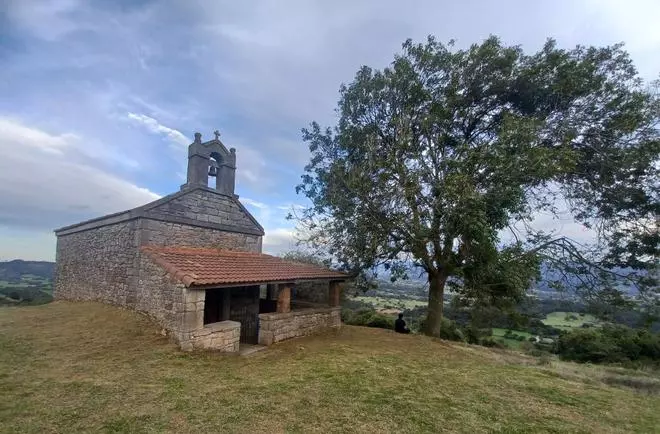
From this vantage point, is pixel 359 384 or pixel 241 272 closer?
pixel 359 384

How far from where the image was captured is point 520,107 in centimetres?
1234

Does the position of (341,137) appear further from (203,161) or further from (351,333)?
(351,333)

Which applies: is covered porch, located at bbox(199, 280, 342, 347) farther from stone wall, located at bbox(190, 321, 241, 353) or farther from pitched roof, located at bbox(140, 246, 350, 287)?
pitched roof, located at bbox(140, 246, 350, 287)

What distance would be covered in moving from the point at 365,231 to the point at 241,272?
14.5ft

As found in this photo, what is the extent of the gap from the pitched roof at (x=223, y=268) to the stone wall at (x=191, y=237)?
0.38m

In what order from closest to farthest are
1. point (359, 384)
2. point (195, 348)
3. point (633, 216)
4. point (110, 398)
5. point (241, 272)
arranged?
point (110, 398)
point (359, 384)
point (195, 348)
point (241, 272)
point (633, 216)

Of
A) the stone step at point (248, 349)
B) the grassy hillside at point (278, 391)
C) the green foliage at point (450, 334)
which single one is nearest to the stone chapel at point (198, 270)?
the stone step at point (248, 349)

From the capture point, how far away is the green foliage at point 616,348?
21328 millimetres

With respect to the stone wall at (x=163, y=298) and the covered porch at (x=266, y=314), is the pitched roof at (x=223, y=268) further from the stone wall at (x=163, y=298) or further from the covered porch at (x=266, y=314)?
the covered porch at (x=266, y=314)

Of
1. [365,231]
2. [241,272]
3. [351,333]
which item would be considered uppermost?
[365,231]

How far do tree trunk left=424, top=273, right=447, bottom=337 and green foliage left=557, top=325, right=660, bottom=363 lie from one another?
43.5 feet

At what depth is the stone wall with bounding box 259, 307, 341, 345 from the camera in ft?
33.6

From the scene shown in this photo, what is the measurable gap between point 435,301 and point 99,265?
42.0ft

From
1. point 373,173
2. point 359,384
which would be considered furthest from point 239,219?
point 359,384
